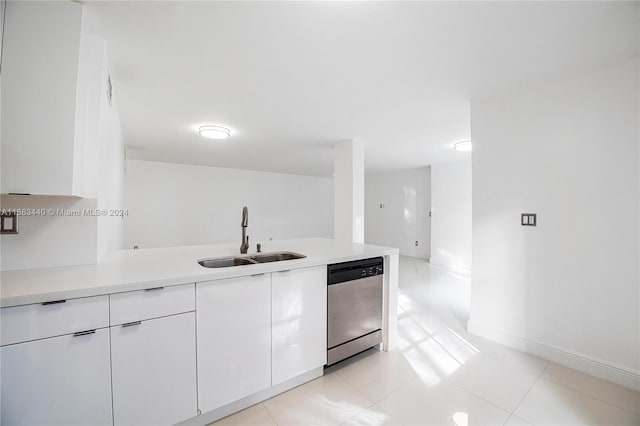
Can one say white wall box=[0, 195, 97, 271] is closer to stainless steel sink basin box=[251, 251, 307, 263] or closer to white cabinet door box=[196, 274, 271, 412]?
white cabinet door box=[196, 274, 271, 412]

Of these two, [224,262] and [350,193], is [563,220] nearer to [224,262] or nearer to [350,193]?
[350,193]

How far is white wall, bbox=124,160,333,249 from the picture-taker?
19.0 ft

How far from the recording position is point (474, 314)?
257cm

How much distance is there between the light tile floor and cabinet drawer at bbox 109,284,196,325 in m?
0.78

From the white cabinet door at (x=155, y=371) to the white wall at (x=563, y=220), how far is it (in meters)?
2.59

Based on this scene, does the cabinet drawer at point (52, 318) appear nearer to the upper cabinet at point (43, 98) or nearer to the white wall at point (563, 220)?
the upper cabinet at point (43, 98)

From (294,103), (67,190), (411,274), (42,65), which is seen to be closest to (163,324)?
(67,190)

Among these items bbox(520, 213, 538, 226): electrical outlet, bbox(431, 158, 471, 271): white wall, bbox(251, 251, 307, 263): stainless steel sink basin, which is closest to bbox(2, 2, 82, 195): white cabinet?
bbox(251, 251, 307, 263): stainless steel sink basin

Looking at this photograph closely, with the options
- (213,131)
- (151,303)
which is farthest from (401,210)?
(151,303)

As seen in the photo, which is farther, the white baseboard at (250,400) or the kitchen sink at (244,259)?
the kitchen sink at (244,259)

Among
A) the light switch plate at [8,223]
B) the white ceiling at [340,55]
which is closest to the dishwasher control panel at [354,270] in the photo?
the white ceiling at [340,55]

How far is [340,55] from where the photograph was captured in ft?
6.05

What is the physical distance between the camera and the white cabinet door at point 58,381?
1003mm

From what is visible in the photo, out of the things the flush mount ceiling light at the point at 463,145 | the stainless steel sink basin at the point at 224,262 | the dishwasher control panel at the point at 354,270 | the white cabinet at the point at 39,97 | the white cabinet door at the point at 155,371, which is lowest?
the white cabinet door at the point at 155,371
